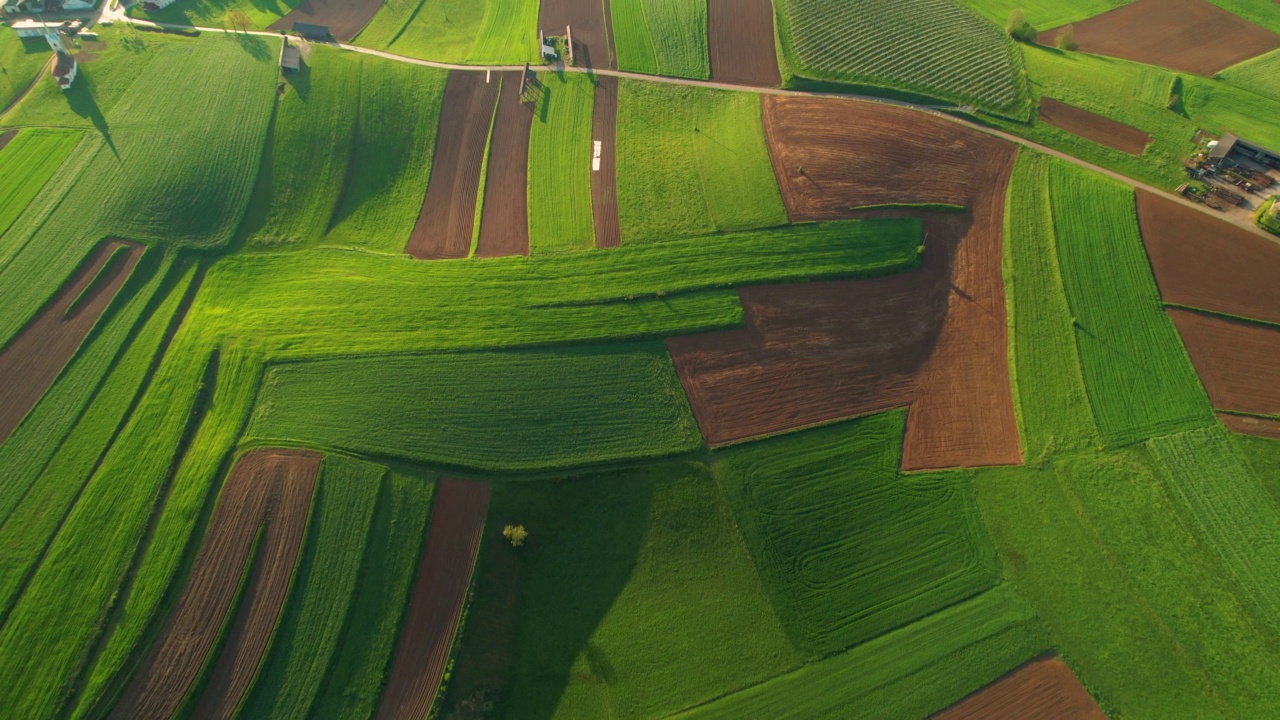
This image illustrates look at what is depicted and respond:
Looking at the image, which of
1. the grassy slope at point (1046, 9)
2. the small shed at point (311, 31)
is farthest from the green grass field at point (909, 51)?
the small shed at point (311, 31)

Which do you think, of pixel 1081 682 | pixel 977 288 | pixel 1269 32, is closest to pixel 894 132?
pixel 977 288

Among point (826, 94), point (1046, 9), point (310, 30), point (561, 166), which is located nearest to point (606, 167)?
point (561, 166)

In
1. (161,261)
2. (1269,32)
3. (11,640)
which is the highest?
(1269,32)

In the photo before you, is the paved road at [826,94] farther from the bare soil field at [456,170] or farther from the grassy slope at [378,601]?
the grassy slope at [378,601]

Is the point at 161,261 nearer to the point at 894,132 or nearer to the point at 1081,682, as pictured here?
the point at 894,132

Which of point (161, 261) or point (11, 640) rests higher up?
point (161, 261)

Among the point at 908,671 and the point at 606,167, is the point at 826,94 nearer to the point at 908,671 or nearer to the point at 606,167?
the point at 606,167

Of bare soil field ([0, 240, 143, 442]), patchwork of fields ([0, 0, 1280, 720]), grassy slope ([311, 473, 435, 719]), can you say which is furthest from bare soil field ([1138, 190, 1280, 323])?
bare soil field ([0, 240, 143, 442])
